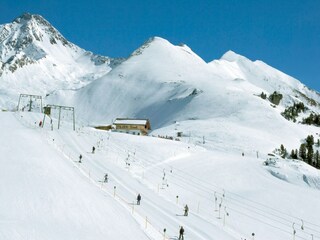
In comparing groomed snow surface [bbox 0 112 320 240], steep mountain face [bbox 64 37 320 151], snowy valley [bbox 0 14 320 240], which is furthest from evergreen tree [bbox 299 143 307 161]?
groomed snow surface [bbox 0 112 320 240]

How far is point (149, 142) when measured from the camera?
77000mm

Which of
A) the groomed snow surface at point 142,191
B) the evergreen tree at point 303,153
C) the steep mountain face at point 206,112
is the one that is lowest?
the groomed snow surface at point 142,191

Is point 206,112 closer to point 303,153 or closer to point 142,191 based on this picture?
point 303,153

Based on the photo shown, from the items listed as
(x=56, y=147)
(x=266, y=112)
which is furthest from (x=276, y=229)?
(x=266, y=112)

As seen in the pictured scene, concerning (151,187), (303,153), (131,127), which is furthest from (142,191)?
(131,127)

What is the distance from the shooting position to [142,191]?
158 ft

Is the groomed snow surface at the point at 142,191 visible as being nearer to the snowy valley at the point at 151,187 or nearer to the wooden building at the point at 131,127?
the snowy valley at the point at 151,187

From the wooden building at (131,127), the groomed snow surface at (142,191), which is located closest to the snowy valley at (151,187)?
the groomed snow surface at (142,191)

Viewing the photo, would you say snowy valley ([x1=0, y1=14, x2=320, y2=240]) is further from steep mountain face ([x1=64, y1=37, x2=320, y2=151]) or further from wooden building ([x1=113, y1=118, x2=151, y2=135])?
wooden building ([x1=113, y1=118, x2=151, y2=135])

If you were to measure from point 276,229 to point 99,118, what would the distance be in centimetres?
14245

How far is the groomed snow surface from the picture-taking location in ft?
106

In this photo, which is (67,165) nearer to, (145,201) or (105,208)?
(145,201)

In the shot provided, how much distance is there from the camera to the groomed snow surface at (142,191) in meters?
32.4

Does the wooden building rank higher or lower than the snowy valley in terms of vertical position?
higher
